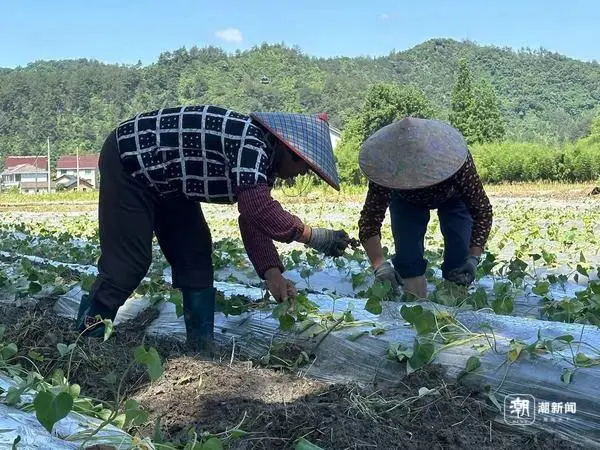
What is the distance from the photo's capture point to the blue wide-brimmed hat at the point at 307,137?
2.55 metres

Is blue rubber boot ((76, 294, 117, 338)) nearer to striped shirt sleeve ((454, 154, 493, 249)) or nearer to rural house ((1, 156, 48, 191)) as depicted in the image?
striped shirt sleeve ((454, 154, 493, 249))

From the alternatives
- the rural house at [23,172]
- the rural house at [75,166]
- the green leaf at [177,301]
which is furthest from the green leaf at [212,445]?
the rural house at [23,172]

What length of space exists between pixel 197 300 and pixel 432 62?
92.7m

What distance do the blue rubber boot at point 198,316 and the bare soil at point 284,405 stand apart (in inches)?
8.3

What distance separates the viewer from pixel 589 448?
6.43ft

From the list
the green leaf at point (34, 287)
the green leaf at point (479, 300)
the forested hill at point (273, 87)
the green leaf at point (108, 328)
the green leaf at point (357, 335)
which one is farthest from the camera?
the forested hill at point (273, 87)

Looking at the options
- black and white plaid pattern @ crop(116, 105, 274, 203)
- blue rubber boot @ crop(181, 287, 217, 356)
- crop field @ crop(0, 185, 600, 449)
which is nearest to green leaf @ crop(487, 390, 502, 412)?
crop field @ crop(0, 185, 600, 449)

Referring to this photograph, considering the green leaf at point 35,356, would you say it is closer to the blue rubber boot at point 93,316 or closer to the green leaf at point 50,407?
the blue rubber boot at point 93,316

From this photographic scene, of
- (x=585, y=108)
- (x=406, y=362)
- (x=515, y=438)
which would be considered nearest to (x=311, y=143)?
(x=406, y=362)

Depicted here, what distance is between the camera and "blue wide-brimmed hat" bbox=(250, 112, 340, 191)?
255 centimetres

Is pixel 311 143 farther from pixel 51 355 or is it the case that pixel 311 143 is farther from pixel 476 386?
pixel 51 355

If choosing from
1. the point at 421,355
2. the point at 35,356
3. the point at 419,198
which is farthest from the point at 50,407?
the point at 419,198

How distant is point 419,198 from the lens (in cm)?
351

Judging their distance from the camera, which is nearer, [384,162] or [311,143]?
[311,143]
